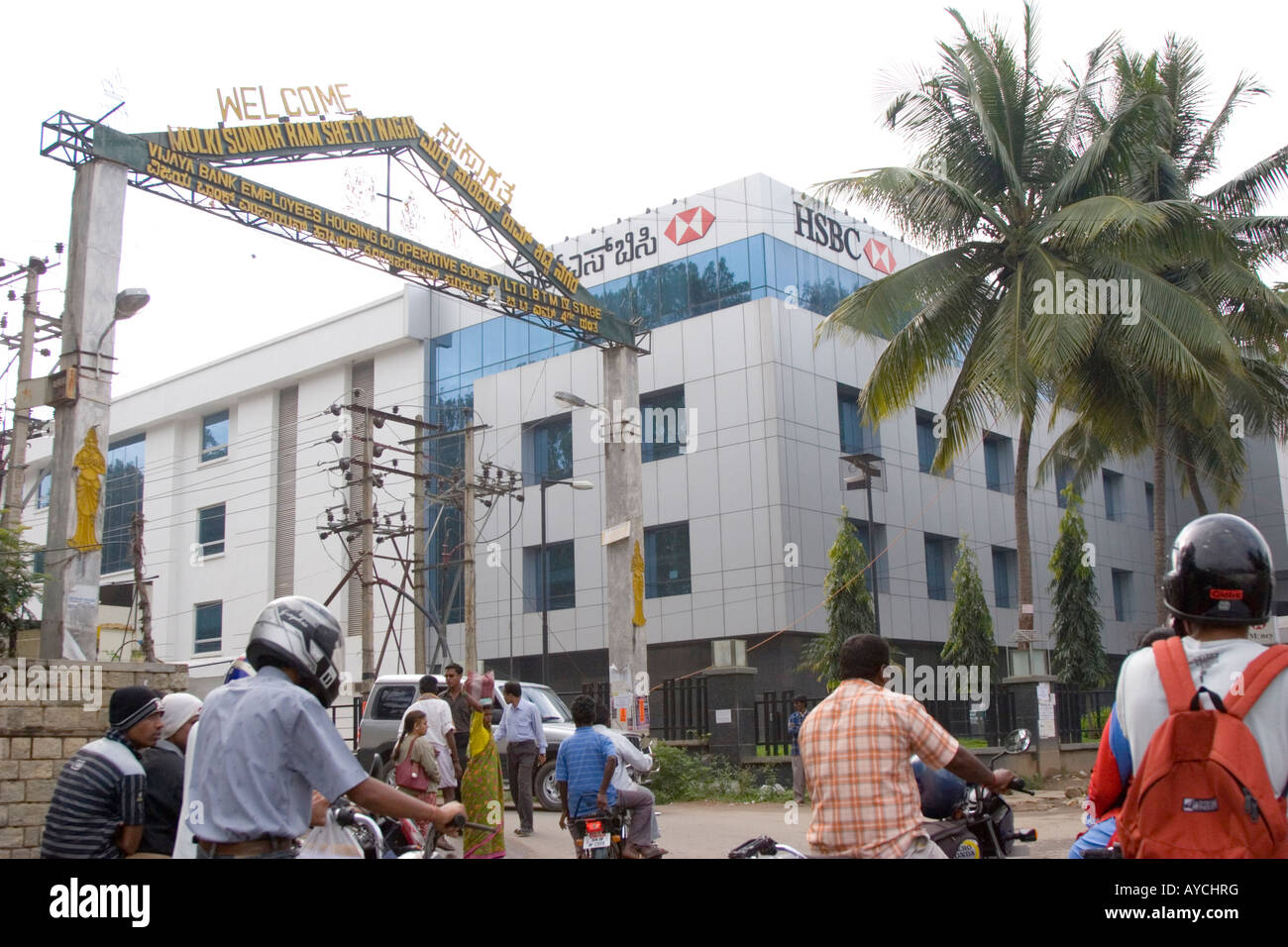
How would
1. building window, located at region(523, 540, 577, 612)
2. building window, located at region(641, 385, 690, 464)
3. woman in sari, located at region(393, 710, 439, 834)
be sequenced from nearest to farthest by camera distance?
woman in sari, located at region(393, 710, 439, 834), building window, located at region(641, 385, 690, 464), building window, located at region(523, 540, 577, 612)

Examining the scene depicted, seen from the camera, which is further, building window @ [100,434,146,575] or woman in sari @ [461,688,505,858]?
building window @ [100,434,146,575]

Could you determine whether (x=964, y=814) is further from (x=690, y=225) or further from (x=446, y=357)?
(x=446, y=357)

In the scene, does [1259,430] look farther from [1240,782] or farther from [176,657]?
[176,657]

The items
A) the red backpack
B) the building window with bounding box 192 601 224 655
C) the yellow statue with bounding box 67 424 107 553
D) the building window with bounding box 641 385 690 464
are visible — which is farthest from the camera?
the building window with bounding box 192 601 224 655

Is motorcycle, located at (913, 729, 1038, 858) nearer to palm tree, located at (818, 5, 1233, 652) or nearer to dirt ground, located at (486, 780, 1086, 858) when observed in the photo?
dirt ground, located at (486, 780, 1086, 858)

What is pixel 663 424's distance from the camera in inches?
1287

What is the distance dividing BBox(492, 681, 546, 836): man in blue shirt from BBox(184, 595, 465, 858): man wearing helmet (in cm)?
983

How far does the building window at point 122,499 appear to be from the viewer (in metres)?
46.5

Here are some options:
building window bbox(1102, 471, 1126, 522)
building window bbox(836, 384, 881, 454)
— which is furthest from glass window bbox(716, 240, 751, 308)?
building window bbox(1102, 471, 1126, 522)

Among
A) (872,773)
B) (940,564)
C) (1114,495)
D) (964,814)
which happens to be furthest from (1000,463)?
(872,773)

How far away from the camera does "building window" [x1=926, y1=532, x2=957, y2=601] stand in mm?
35094

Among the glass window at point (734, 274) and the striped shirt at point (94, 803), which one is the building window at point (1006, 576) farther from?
the striped shirt at point (94, 803)

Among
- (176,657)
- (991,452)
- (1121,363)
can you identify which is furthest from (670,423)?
(176,657)

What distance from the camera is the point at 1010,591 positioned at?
3816 cm
